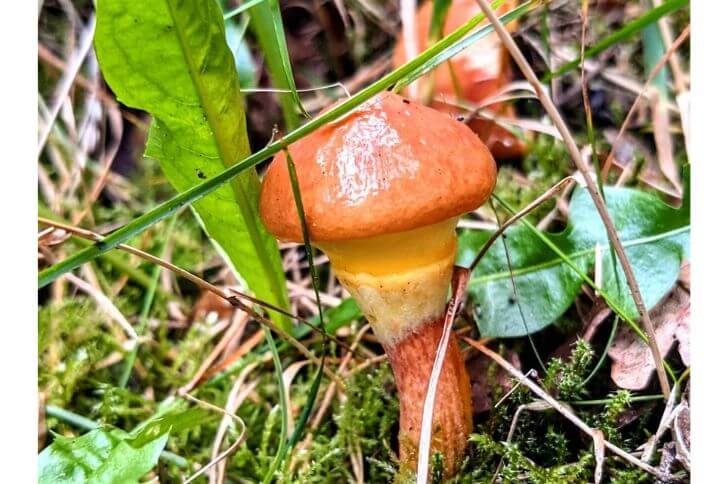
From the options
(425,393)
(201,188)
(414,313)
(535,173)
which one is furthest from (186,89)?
(535,173)

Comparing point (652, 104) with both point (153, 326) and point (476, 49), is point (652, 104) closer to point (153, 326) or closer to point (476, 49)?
point (476, 49)

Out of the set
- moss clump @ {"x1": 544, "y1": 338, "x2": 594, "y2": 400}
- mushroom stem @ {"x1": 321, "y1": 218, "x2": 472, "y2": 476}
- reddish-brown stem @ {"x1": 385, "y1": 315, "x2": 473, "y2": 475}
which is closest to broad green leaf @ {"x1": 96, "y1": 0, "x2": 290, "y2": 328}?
mushroom stem @ {"x1": 321, "y1": 218, "x2": 472, "y2": 476}

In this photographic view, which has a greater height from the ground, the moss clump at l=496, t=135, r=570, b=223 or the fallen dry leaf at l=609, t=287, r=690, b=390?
the moss clump at l=496, t=135, r=570, b=223

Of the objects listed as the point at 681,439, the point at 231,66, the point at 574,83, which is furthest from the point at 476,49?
the point at 681,439

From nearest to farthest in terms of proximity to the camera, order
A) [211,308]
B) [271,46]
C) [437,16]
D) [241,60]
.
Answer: [271,46] → [437,16] → [211,308] → [241,60]

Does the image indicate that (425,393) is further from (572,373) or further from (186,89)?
(186,89)

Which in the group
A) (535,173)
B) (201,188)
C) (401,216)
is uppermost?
(201,188)

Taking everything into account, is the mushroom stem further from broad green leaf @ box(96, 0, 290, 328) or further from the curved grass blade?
the curved grass blade
